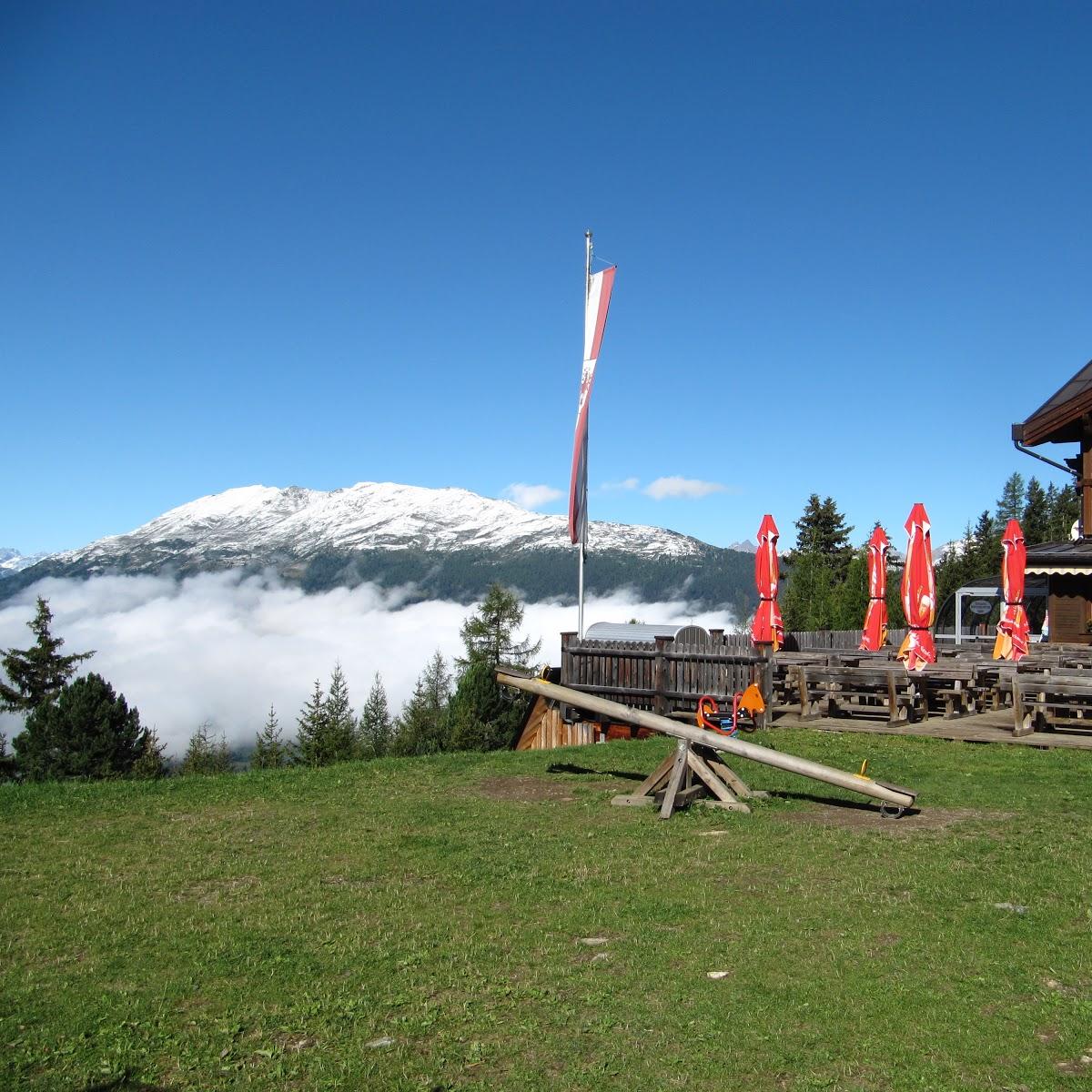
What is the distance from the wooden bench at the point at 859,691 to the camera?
56.9ft

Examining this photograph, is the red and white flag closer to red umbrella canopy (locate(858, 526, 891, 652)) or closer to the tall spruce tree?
red umbrella canopy (locate(858, 526, 891, 652))

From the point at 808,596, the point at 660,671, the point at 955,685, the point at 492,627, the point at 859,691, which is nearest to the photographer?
the point at 955,685

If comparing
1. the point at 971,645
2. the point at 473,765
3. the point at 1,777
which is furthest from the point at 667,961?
the point at 1,777

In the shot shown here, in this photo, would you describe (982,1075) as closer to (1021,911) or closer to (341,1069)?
(1021,911)

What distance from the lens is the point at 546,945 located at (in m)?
6.13

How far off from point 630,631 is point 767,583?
13035 mm

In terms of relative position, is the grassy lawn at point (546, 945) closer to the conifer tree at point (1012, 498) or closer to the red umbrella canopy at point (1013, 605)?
the red umbrella canopy at point (1013, 605)

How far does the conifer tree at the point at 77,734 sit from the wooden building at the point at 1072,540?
1428 inches

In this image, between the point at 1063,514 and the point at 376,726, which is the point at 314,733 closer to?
the point at 376,726

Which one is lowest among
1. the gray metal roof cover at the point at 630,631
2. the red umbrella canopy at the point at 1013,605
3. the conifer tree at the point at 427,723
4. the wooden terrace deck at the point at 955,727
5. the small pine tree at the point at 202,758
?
the small pine tree at the point at 202,758

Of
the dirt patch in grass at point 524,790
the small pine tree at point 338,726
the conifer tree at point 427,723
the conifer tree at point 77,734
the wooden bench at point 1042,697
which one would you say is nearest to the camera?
the dirt patch in grass at point 524,790

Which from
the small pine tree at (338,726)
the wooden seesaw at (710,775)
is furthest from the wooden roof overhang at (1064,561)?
the small pine tree at (338,726)

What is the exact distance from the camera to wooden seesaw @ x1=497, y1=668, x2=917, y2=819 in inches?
381

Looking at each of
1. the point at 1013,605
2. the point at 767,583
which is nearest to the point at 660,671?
the point at 767,583
